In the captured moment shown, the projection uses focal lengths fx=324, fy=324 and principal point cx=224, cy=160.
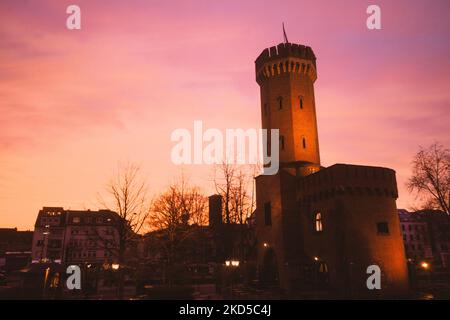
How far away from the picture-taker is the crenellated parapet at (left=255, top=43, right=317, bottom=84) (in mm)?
37625

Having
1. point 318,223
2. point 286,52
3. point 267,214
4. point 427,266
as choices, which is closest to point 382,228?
point 318,223

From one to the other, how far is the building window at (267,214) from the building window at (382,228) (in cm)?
1096

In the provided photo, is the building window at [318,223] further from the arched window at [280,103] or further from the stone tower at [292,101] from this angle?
the arched window at [280,103]

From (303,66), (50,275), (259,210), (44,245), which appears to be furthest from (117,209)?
(44,245)

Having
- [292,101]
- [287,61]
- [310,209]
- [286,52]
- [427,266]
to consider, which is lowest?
[427,266]

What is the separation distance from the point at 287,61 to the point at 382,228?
20719mm

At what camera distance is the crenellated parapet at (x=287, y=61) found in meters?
37.6

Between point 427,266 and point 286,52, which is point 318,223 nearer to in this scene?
point 427,266

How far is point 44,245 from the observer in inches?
2849

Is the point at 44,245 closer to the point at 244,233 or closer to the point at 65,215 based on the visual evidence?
the point at 65,215

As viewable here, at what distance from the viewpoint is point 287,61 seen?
3753 centimetres

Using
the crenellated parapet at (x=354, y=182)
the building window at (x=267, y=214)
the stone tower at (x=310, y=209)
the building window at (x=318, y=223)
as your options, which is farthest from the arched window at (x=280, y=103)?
the building window at (x=318, y=223)

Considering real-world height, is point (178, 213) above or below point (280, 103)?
below

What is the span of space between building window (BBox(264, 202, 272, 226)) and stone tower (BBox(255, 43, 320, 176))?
185 inches
